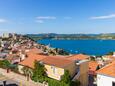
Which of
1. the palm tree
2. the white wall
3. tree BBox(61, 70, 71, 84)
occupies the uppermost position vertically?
the white wall

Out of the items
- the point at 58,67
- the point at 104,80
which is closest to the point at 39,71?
the point at 58,67

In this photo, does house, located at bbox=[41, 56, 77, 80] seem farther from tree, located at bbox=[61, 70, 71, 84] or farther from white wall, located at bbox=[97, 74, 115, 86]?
white wall, located at bbox=[97, 74, 115, 86]

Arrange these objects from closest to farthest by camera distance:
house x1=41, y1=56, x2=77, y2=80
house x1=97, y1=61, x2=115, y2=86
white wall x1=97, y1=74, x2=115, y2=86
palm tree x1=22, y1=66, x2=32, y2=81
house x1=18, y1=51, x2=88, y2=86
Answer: house x1=97, y1=61, x2=115, y2=86, white wall x1=97, y1=74, x2=115, y2=86, house x1=41, y1=56, x2=77, y2=80, house x1=18, y1=51, x2=88, y2=86, palm tree x1=22, y1=66, x2=32, y2=81

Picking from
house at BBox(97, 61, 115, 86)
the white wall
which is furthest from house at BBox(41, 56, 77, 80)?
house at BBox(97, 61, 115, 86)

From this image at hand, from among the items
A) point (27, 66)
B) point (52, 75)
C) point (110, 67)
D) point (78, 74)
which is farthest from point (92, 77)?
point (110, 67)

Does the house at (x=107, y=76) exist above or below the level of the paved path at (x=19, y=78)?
above

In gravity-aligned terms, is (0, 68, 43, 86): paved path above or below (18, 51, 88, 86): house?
below

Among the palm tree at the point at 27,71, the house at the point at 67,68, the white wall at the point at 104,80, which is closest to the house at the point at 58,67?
the house at the point at 67,68

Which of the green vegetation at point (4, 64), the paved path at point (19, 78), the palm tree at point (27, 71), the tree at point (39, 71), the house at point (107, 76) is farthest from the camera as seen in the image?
the green vegetation at point (4, 64)

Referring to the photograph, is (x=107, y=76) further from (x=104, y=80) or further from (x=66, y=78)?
(x=66, y=78)

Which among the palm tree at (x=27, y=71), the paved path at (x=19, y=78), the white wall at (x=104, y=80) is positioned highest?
the white wall at (x=104, y=80)

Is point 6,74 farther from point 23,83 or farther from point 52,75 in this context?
point 52,75

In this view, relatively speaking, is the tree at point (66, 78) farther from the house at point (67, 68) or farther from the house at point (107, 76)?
the house at point (107, 76)
